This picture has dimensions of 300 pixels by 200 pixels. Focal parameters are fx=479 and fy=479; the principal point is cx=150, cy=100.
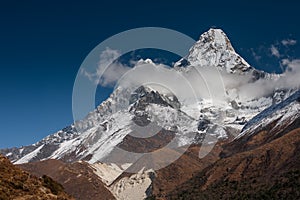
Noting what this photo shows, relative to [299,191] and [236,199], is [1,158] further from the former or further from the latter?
[236,199]

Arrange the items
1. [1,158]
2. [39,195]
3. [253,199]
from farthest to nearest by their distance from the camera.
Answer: [253,199]
[1,158]
[39,195]

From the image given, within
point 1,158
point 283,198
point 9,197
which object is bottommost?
point 9,197

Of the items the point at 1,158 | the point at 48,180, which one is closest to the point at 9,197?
the point at 1,158

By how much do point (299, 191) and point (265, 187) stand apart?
2835 centimetres

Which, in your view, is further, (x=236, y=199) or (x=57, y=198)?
(x=236, y=199)

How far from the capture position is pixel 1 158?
5319 centimetres

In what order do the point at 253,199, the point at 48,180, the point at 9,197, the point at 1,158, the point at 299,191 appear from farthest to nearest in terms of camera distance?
the point at 253,199
the point at 299,191
the point at 48,180
the point at 1,158
the point at 9,197

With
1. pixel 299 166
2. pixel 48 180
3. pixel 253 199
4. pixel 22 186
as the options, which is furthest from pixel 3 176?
pixel 299 166

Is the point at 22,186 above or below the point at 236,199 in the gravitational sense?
below

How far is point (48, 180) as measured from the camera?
67.1 metres

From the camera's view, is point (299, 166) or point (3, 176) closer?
point (3, 176)

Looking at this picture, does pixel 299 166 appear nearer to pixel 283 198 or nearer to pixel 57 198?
pixel 283 198

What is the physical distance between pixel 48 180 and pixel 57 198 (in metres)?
18.9

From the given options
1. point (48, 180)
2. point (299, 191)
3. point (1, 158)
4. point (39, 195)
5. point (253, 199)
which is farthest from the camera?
point (253, 199)
